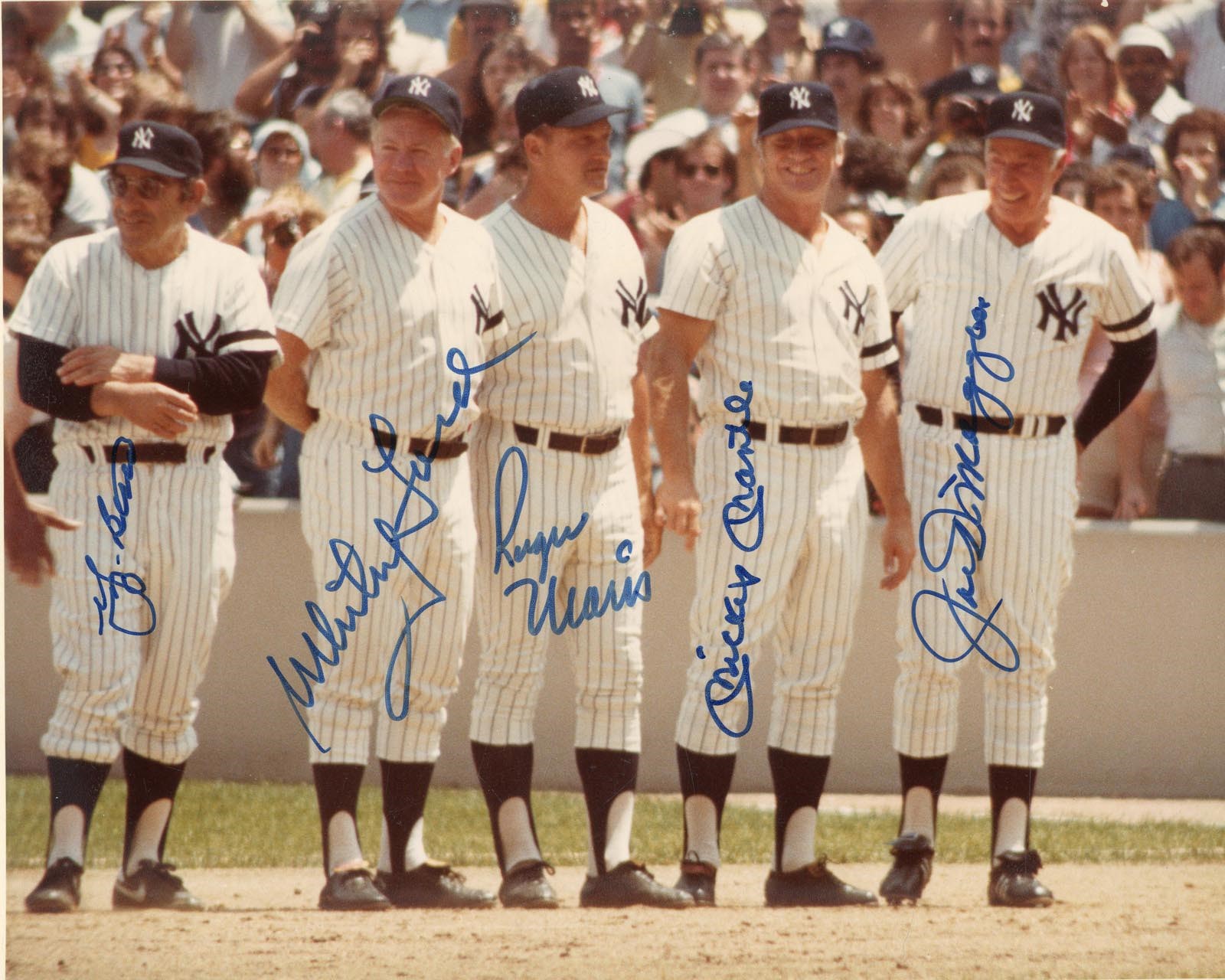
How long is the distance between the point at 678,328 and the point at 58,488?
1402 millimetres

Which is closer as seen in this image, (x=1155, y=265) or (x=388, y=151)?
(x=388, y=151)

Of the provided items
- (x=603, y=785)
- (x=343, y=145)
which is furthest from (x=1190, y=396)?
(x=343, y=145)

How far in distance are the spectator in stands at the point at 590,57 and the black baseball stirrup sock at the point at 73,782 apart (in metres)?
1.83

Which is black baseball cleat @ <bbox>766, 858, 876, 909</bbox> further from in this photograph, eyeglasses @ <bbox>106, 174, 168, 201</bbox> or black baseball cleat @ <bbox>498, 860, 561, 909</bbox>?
eyeglasses @ <bbox>106, 174, 168, 201</bbox>

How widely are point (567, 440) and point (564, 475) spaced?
75 millimetres

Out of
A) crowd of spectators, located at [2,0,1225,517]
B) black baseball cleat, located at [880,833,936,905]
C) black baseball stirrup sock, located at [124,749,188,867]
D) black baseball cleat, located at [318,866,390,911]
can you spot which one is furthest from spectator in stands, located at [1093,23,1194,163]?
black baseball stirrup sock, located at [124,749,188,867]

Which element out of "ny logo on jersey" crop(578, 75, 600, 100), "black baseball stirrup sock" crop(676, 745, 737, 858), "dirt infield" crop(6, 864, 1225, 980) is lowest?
"dirt infield" crop(6, 864, 1225, 980)

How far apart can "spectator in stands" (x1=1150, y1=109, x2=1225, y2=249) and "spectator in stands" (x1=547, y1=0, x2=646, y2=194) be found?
1404mm

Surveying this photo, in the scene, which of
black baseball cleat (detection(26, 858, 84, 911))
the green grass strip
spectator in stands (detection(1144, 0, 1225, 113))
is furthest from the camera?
spectator in stands (detection(1144, 0, 1225, 113))

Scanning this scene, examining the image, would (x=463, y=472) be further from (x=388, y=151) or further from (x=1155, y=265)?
(x=1155, y=265)

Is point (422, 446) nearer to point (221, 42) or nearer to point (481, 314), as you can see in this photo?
point (481, 314)

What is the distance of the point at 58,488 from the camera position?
3.75m

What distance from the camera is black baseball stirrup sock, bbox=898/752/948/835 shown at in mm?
4059

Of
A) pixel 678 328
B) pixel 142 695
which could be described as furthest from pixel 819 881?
pixel 142 695
